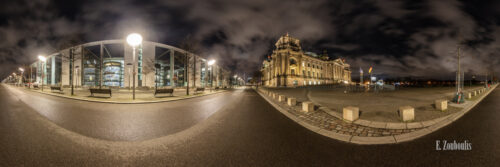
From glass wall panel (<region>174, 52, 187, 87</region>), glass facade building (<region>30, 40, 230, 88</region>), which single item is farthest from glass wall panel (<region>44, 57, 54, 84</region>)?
glass wall panel (<region>174, 52, 187, 87</region>)

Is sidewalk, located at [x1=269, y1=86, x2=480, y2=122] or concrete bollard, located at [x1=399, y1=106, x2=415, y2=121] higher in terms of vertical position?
concrete bollard, located at [x1=399, y1=106, x2=415, y2=121]

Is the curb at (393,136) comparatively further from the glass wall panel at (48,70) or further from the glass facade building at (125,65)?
the glass wall panel at (48,70)

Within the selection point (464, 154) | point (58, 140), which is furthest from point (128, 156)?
point (464, 154)

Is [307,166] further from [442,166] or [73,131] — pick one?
[73,131]

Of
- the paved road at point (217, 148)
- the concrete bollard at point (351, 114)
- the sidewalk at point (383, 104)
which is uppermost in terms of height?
the concrete bollard at point (351, 114)

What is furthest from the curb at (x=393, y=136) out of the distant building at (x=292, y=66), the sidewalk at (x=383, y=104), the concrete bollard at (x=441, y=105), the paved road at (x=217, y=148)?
the distant building at (x=292, y=66)

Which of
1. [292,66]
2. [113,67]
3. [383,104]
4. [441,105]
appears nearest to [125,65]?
[113,67]

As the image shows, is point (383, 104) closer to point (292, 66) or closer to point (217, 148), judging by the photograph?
point (217, 148)

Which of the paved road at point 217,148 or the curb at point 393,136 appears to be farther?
the curb at point 393,136

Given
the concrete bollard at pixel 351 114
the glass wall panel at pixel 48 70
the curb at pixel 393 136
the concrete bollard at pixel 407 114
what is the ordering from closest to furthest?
the curb at pixel 393 136 < the concrete bollard at pixel 407 114 < the concrete bollard at pixel 351 114 < the glass wall panel at pixel 48 70

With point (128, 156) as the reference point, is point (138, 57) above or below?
above

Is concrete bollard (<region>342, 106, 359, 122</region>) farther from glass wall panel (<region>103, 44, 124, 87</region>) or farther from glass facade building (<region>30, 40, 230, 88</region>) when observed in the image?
glass wall panel (<region>103, 44, 124, 87</region>)

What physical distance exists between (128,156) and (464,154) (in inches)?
281

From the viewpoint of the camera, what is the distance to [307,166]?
297 cm
